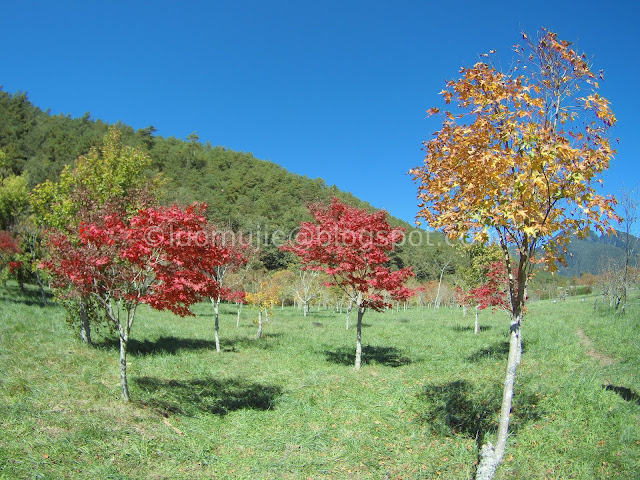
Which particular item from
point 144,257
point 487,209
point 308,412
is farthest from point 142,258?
point 487,209

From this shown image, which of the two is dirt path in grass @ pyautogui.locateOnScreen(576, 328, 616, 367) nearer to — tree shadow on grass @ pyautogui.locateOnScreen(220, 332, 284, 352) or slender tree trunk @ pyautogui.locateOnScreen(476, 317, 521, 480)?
slender tree trunk @ pyautogui.locateOnScreen(476, 317, 521, 480)

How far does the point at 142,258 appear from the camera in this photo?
7895mm

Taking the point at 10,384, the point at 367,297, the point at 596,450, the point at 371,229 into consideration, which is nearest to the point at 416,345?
the point at 367,297

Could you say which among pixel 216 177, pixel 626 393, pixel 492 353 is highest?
pixel 216 177

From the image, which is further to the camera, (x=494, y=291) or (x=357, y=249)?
(x=494, y=291)

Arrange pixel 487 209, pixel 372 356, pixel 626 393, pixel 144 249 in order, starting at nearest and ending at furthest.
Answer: pixel 487 209
pixel 144 249
pixel 626 393
pixel 372 356

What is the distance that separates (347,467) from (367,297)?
7.27m

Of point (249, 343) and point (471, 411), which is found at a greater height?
point (471, 411)

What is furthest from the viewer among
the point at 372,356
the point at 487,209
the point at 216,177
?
the point at 216,177

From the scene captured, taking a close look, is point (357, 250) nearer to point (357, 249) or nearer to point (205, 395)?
point (357, 249)

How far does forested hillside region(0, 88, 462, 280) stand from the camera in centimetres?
6369

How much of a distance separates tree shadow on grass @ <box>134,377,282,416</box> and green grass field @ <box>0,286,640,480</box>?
0.05 meters

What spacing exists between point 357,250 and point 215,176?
8284 cm

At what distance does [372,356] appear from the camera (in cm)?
1502
